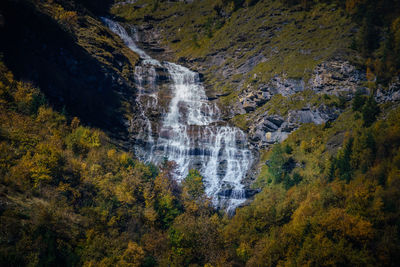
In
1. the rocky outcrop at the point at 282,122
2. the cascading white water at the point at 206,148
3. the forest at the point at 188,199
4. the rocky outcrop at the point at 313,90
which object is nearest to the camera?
the forest at the point at 188,199

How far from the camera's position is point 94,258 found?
2506 cm

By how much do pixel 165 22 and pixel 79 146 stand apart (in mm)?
85649

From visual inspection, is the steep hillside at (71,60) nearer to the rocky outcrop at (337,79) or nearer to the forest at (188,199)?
the forest at (188,199)

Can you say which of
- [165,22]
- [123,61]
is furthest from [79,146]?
[165,22]

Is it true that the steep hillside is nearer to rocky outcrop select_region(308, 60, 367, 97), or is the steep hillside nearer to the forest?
the forest

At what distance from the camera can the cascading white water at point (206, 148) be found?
46.7m

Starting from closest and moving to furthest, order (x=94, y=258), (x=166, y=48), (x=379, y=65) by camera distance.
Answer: (x=94, y=258)
(x=379, y=65)
(x=166, y=48)

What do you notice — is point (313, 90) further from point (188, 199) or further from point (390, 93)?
point (188, 199)

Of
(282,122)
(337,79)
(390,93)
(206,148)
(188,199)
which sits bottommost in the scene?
(188,199)

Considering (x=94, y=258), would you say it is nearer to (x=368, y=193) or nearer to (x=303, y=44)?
(x=368, y=193)

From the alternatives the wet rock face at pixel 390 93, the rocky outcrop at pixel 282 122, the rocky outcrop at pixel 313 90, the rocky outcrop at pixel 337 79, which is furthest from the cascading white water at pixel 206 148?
the wet rock face at pixel 390 93

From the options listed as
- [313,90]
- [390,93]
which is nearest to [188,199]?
[313,90]

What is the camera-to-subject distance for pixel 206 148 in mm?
51594

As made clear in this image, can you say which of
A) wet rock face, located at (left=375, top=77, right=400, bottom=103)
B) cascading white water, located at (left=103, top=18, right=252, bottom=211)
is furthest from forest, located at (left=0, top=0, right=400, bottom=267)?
cascading white water, located at (left=103, top=18, right=252, bottom=211)
